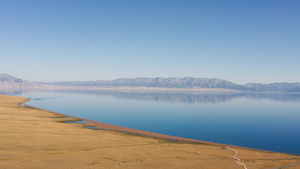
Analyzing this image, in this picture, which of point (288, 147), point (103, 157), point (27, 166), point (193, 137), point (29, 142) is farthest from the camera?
point (193, 137)

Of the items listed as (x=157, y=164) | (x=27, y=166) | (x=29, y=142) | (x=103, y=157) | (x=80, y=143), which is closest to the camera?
(x=27, y=166)

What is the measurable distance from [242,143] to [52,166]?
135 ft

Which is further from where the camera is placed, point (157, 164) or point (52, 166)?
point (157, 164)

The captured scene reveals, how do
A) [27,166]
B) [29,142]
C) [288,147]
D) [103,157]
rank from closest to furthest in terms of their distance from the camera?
[27,166]
[103,157]
[29,142]
[288,147]

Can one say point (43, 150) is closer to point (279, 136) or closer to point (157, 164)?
point (157, 164)

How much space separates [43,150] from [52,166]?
26.4ft

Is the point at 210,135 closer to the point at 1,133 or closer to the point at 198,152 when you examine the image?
the point at 198,152

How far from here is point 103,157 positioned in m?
29.3

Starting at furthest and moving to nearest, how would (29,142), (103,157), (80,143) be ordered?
1. (80,143)
2. (29,142)
3. (103,157)

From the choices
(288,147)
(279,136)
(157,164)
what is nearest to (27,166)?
(157,164)

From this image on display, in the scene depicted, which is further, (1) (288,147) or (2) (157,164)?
(1) (288,147)

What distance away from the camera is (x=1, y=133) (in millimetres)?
37625

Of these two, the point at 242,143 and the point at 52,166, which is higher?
the point at 52,166

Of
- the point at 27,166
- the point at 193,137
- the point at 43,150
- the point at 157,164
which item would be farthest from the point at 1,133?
the point at 193,137
